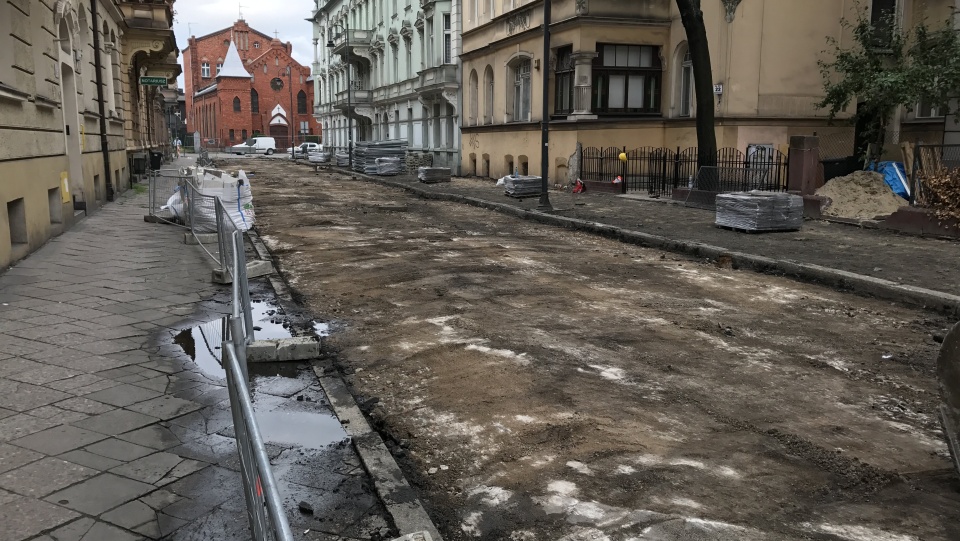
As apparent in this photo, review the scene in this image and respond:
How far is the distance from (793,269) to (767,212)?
12.5 feet

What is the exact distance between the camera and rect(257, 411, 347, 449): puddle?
15.1ft

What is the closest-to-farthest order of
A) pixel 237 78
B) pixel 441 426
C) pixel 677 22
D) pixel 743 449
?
pixel 743 449 < pixel 441 426 < pixel 677 22 < pixel 237 78

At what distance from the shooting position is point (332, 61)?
66500 millimetres

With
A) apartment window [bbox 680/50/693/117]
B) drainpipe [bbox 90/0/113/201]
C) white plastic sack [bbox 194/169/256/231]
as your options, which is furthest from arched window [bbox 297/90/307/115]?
white plastic sack [bbox 194/169/256/231]

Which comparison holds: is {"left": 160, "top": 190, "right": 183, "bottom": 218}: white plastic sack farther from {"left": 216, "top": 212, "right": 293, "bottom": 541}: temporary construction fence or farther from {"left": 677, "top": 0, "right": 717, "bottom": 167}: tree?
{"left": 216, "top": 212, "right": 293, "bottom": 541}: temporary construction fence

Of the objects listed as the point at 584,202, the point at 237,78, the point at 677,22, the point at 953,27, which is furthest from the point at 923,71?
the point at 237,78

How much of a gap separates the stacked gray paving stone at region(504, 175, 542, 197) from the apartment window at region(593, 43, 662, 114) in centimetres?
520

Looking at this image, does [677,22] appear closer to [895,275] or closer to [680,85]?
[680,85]

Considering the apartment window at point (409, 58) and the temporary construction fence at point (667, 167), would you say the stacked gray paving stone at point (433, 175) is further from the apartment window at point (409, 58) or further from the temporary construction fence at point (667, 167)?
the apartment window at point (409, 58)

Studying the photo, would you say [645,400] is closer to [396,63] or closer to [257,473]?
[257,473]

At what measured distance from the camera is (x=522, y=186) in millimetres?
22266

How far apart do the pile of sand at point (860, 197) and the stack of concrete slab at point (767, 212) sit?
201 centimetres

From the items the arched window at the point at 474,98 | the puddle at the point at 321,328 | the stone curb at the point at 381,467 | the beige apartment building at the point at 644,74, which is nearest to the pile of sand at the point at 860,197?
the beige apartment building at the point at 644,74

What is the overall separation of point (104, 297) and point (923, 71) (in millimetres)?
16599
